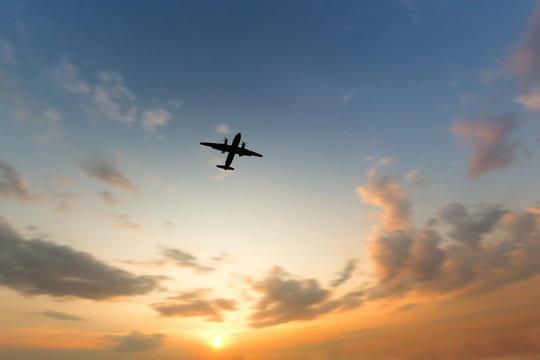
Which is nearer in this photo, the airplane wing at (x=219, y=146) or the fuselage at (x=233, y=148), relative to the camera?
the fuselage at (x=233, y=148)

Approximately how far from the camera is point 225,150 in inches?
4090

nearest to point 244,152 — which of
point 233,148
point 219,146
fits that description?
point 233,148

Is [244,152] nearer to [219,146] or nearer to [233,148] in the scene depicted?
[233,148]

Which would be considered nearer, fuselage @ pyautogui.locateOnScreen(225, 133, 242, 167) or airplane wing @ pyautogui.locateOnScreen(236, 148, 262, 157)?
fuselage @ pyautogui.locateOnScreen(225, 133, 242, 167)

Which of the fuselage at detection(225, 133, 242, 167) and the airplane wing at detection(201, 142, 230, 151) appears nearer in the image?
the fuselage at detection(225, 133, 242, 167)

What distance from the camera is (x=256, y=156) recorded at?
108938 mm

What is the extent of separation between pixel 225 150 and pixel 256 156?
11218 mm

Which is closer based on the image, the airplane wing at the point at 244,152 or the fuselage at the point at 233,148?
the fuselage at the point at 233,148
